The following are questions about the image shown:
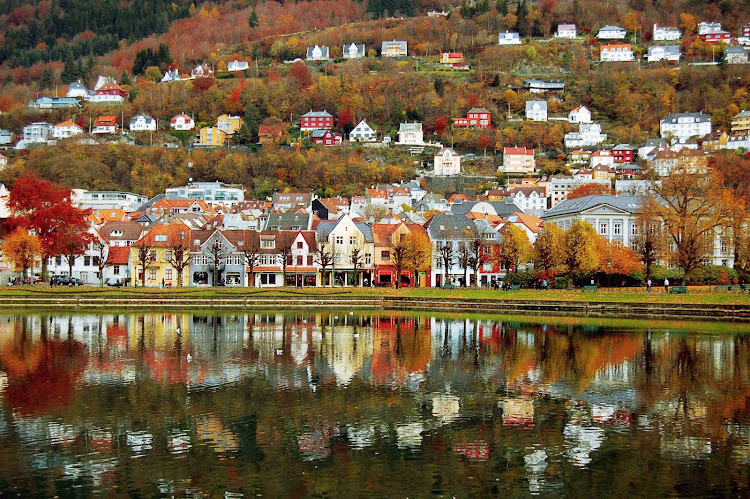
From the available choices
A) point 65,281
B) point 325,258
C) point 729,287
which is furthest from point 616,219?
point 65,281

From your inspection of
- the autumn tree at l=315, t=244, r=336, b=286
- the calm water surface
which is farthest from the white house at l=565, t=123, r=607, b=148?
the calm water surface

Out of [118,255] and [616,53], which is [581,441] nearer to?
[118,255]

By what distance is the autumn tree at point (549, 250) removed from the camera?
60.6 m

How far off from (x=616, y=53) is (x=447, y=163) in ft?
270

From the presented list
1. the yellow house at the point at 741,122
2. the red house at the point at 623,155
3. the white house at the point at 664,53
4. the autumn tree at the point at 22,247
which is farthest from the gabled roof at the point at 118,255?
the white house at the point at 664,53

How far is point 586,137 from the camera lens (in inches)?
5984

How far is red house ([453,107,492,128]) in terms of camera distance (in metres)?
158

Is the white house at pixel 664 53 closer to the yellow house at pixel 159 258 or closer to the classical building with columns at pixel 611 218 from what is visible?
the classical building with columns at pixel 611 218

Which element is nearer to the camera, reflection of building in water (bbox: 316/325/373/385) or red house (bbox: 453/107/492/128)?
reflection of building in water (bbox: 316/325/373/385)

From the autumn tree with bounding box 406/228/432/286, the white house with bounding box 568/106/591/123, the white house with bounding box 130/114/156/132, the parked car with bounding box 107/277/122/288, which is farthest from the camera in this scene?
the white house with bounding box 130/114/156/132

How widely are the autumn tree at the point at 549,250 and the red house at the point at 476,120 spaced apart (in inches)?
3718

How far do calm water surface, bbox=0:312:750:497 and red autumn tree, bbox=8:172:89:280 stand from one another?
28.2 meters

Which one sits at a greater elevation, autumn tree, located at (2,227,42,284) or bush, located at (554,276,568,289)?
autumn tree, located at (2,227,42,284)

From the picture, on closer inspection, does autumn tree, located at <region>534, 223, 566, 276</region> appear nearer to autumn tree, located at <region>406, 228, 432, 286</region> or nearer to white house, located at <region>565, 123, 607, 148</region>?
autumn tree, located at <region>406, 228, 432, 286</region>
